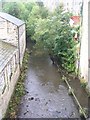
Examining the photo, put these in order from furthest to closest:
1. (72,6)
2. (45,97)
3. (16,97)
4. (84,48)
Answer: (72,6), (84,48), (45,97), (16,97)

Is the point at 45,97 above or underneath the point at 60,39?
underneath

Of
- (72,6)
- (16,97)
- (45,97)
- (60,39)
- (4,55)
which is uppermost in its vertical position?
(72,6)

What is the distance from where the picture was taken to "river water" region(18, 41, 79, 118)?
14.0m

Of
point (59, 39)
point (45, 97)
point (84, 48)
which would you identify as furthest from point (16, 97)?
point (59, 39)

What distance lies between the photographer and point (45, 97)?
54.0 ft

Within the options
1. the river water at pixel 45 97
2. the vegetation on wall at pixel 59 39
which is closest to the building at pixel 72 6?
the vegetation on wall at pixel 59 39

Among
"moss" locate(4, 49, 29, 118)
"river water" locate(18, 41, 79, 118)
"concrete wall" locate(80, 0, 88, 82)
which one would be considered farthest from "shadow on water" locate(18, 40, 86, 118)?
"concrete wall" locate(80, 0, 88, 82)

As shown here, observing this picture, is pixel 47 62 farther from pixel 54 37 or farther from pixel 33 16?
pixel 33 16

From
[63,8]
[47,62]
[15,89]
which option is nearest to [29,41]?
[63,8]

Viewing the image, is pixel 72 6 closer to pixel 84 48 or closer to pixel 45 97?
pixel 84 48

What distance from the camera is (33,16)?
34.7m

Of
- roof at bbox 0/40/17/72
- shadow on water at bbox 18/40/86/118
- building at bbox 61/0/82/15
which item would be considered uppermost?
building at bbox 61/0/82/15

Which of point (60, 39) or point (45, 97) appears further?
point (60, 39)

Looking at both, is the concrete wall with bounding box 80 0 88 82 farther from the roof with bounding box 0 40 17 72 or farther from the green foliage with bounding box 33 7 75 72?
the roof with bounding box 0 40 17 72
